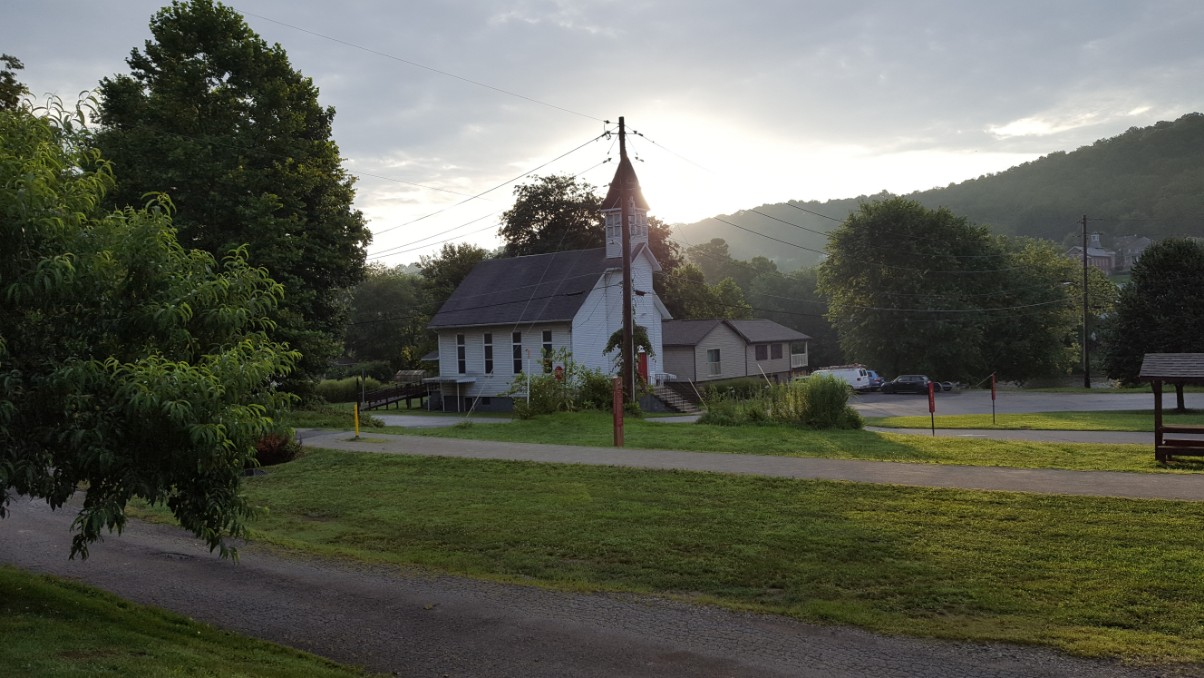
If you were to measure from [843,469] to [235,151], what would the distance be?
24337 millimetres

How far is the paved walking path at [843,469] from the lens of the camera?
12312 millimetres

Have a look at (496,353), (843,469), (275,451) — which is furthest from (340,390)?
(843,469)

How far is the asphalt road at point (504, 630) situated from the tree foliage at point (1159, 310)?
132 ft

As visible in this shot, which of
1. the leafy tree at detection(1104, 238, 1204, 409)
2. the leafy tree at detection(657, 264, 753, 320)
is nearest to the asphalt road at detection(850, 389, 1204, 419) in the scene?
the leafy tree at detection(1104, 238, 1204, 409)

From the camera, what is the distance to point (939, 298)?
61.7 m

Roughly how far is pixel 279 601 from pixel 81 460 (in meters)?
3.14

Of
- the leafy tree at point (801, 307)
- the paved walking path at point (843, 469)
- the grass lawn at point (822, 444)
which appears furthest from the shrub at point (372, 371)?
the paved walking path at point (843, 469)

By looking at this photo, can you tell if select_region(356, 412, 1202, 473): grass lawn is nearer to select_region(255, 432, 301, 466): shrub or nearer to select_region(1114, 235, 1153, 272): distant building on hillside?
select_region(255, 432, 301, 466): shrub

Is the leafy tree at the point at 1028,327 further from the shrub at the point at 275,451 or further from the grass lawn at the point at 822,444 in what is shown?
the shrub at the point at 275,451

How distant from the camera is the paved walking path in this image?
12.3 metres

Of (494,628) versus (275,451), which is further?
(275,451)

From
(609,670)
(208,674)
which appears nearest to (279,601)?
(208,674)

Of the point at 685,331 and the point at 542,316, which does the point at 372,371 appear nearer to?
the point at 685,331

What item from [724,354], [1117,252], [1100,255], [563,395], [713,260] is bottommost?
[563,395]
